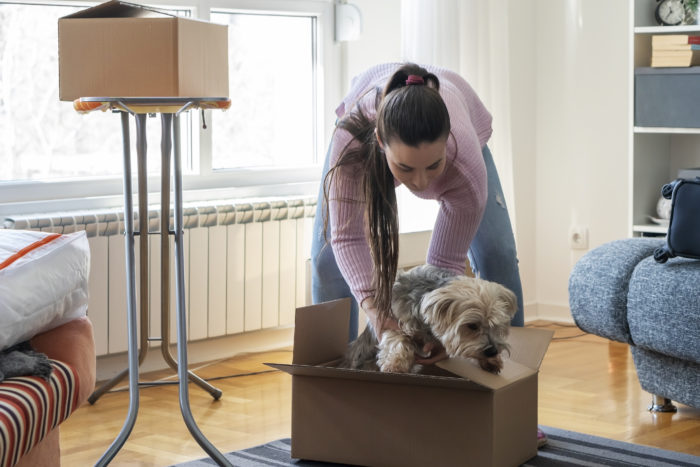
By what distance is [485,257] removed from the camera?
7.97ft

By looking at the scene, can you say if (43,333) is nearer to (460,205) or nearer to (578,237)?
(460,205)

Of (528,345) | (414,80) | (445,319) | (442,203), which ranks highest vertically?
(414,80)

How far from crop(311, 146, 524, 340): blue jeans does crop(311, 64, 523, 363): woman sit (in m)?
0.12

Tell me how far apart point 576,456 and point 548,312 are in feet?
6.54

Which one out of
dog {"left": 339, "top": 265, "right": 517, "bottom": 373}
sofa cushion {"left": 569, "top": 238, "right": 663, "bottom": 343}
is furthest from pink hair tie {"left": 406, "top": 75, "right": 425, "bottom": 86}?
sofa cushion {"left": 569, "top": 238, "right": 663, "bottom": 343}

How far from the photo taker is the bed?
1.62 m

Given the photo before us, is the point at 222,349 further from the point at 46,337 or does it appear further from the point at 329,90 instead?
the point at 46,337

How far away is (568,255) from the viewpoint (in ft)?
14.2

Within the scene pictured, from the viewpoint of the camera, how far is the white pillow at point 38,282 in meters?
1.73

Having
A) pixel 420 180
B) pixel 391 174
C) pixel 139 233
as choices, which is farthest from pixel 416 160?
pixel 139 233

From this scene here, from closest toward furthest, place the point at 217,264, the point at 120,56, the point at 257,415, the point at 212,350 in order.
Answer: the point at 120,56 → the point at 257,415 → the point at 217,264 → the point at 212,350

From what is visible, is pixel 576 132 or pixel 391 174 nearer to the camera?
pixel 391 174

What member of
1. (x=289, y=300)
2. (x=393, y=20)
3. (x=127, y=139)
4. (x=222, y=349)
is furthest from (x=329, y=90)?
(x=127, y=139)

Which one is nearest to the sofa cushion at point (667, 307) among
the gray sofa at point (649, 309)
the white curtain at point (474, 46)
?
the gray sofa at point (649, 309)
